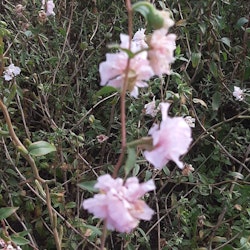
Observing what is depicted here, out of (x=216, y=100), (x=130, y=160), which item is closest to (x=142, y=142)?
(x=130, y=160)

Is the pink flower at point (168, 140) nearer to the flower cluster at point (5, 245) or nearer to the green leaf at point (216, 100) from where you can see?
the flower cluster at point (5, 245)

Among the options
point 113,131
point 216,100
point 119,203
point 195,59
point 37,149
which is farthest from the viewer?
point 113,131

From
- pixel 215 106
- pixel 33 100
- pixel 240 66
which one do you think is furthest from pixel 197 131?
pixel 33 100

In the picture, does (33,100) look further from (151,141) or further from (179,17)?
(151,141)

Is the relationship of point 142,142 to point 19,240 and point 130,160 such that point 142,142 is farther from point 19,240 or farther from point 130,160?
point 19,240

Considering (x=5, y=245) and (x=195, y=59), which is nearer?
(x=5, y=245)

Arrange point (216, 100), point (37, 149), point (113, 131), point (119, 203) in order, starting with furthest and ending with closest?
1. point (113, 131)
2. point (216, 100)
3. point (37, 149)
4. point (119, 203)
